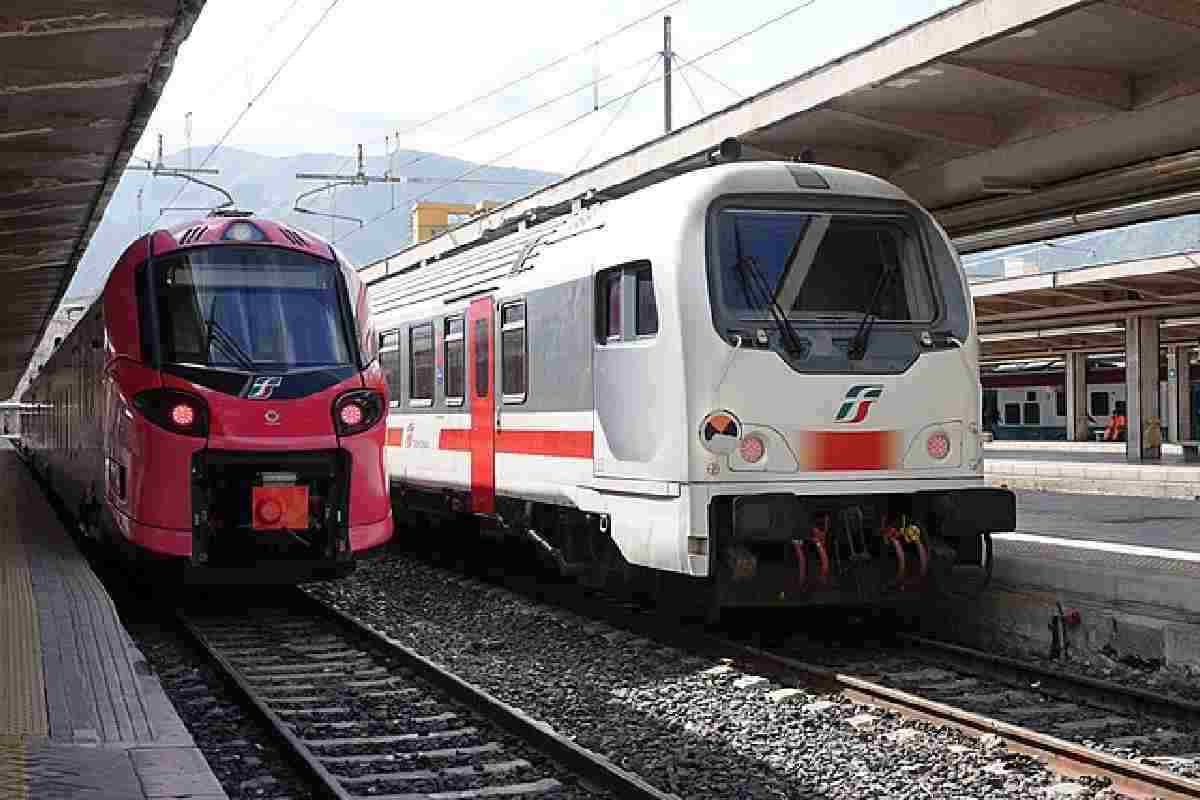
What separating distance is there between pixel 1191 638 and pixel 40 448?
71.1ft

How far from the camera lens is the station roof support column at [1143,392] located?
102 feet

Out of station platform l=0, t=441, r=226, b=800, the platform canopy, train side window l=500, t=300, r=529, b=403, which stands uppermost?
the platform canopy

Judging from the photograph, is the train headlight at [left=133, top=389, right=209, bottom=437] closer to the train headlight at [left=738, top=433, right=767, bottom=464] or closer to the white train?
the white train

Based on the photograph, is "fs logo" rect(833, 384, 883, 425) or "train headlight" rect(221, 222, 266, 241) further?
"train headlight" rect(221, 222, 266, 241)

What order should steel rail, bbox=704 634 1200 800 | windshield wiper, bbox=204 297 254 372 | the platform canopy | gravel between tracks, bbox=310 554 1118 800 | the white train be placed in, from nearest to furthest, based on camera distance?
steel rail, bbox=704 634 1200 800 < gravel between tracks, bbox=310 554 1118 800 < the white train < windshield wiper, bbox=204 297 254 372 < the platform canopy

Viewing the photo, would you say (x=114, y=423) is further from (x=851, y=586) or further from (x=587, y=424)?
(x=851, y=586)

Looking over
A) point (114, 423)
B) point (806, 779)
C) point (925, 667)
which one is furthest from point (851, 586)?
point (114, 423)

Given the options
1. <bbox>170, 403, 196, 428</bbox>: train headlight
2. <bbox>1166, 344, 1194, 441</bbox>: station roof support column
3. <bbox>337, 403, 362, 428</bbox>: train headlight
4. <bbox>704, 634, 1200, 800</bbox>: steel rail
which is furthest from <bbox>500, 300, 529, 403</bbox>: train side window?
<bbox>1166, 344, 1194, 441</bbox>: station roof support column

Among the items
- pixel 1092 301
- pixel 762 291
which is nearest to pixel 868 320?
pixel 762 291

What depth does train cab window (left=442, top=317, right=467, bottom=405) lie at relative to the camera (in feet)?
44.7

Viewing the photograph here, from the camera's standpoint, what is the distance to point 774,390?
9.21 meters

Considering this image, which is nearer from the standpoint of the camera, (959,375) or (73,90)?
(959,375)

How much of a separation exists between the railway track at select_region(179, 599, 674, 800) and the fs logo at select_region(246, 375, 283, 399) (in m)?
1.76

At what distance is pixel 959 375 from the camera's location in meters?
9.70
